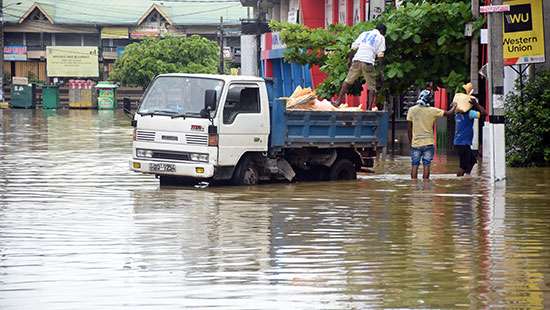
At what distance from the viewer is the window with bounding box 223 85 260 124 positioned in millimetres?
20672

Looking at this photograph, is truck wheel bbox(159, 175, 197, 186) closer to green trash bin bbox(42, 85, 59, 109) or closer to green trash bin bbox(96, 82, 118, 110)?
green trash bin bbox(96, 82, 118, 110)

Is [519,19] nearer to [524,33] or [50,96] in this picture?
[524,33]

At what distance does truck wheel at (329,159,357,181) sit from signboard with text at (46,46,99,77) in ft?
271

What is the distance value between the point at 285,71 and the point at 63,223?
140 feet

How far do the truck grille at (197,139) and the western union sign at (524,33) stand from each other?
8.02 m

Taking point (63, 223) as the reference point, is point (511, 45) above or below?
above

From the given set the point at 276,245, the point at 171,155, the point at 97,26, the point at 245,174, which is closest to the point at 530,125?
the point at 245,174

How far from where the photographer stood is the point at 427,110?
2180 centimetres

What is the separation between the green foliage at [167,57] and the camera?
90125 mm

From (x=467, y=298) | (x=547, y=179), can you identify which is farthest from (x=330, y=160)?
(x=467, y=298)

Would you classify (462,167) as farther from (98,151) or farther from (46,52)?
(46,52)

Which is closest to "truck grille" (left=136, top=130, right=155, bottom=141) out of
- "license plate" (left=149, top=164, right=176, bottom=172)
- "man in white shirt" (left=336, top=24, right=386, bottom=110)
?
"license plate" (left=149, top=164, right=176, bottom=172)

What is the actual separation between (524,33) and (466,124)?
4.30 meters

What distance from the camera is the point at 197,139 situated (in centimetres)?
2052
